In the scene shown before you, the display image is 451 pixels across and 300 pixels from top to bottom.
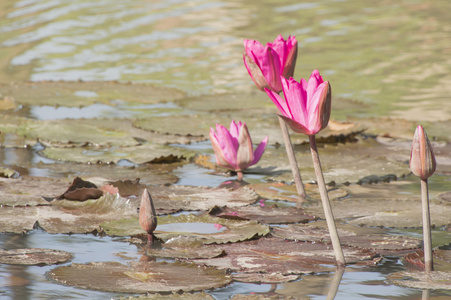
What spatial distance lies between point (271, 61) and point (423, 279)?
0.88m

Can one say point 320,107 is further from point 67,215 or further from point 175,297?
point 67,215

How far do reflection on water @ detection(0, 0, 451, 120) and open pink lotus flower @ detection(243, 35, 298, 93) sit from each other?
2233 mm

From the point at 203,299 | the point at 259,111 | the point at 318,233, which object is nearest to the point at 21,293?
the point at 203,299

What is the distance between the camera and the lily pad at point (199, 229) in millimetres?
1888

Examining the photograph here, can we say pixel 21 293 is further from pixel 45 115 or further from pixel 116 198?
pixel 45 115

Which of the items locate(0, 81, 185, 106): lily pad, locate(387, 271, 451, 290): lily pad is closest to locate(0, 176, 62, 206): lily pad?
locate(387, 271, 451, 290): lily pad

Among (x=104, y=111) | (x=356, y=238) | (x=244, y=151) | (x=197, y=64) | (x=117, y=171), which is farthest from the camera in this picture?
(x=197, y=64)

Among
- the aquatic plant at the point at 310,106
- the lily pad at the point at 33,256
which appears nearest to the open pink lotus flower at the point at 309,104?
the aquatic plant at the point at 310,106

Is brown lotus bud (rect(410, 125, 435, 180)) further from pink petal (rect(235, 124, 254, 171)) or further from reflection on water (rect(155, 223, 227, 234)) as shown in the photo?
pink petal (rect(235, 124, 254, 171))

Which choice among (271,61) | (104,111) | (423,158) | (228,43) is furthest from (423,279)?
(228,43)

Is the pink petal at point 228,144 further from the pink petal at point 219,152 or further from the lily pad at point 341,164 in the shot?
the lily pad at point 341,164

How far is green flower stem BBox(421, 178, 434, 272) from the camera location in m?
1.53

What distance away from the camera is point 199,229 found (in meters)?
1.99

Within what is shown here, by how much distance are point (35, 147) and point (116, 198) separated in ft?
4.05
